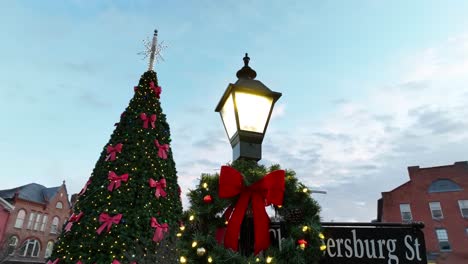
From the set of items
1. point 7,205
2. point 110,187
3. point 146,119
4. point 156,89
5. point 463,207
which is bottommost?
point 110,187

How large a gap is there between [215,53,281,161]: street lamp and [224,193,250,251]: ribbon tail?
0.48m

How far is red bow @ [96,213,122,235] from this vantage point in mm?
6211

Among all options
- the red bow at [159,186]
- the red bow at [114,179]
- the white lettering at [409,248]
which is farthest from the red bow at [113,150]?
the white lettering at [409,248]

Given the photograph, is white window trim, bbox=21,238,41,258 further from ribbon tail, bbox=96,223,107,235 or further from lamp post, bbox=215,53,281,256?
lamp post, bbox=215,53,281,256

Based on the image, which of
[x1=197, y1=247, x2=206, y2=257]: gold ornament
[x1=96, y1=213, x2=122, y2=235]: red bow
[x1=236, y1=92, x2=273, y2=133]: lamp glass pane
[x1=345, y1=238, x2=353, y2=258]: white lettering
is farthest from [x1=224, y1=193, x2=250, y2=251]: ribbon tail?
[x1=96, y1=213, x2=122, y2=235]: red bow

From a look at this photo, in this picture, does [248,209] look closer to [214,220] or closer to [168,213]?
[214,220]

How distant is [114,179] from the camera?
266 inches

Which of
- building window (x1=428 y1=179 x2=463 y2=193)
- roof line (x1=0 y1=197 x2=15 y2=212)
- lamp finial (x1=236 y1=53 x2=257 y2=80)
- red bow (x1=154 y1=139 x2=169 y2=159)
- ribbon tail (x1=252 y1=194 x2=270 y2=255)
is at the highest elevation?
building window (x1=428 y1=179 x2=463 y2=193)

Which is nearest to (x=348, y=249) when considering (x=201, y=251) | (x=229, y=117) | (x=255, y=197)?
(x=255, y=197)

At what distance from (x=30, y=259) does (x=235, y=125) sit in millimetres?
38424

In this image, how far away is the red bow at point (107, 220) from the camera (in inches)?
245

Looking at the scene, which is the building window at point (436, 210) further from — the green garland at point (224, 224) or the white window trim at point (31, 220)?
the white window trim at point (31, 220)

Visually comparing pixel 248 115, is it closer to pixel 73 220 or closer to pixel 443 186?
pixel 73 220

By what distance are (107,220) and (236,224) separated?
4.63 metres
